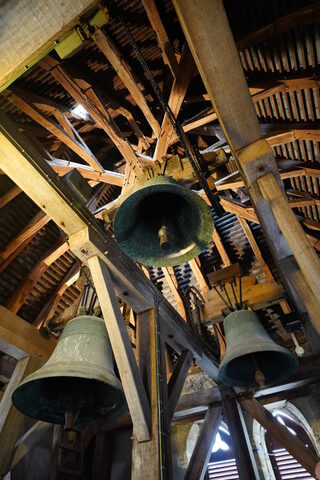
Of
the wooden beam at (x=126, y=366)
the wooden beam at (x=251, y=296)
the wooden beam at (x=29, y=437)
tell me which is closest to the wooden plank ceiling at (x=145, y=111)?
the wooden beam at (x=251, y=296)

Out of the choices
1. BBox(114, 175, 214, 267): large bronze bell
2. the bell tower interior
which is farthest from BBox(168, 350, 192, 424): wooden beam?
BBox(114, 175, 214, 267): large bronze bell

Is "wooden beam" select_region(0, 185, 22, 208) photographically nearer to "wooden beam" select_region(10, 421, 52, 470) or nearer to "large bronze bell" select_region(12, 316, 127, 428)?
"large bronze bell" select_region(12, 316, 127, 428)

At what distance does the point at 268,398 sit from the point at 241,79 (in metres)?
5.52

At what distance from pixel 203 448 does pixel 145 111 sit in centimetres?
501

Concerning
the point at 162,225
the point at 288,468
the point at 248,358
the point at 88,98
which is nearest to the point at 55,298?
the point at 88,98

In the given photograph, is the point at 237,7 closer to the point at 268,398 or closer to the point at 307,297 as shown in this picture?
A: the point at 307,297

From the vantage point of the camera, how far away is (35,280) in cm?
645

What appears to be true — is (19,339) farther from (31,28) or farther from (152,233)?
(31,28)

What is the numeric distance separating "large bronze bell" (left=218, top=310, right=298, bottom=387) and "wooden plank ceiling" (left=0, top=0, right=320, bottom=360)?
178cm

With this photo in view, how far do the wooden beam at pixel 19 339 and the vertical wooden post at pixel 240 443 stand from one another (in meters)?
2.92

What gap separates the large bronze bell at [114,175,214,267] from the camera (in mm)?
2475

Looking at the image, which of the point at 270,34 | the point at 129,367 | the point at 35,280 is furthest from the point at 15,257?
the point at 270,34

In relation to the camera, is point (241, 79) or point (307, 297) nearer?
point (241, 79)

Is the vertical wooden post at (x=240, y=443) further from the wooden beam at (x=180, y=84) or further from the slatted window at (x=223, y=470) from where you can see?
the slatted window at (x=223, y=470)
